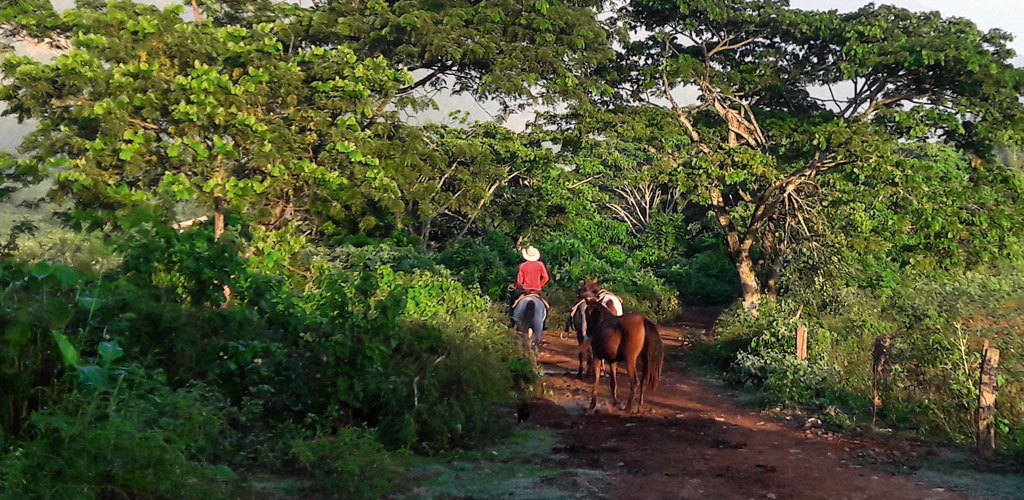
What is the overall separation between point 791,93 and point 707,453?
12943 mm

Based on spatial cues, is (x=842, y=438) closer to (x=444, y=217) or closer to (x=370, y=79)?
(x=370, y=79)

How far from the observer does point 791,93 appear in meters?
18.3

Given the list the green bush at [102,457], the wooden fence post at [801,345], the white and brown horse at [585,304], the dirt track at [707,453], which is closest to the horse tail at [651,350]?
the dirt track at [707,453]

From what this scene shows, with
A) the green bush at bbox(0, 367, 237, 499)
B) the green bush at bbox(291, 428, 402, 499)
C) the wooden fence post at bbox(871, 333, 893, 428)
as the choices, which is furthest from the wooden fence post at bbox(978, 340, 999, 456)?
the green bush at bbox(0, 367, 237, 499)

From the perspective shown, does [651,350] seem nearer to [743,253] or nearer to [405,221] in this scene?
[743,253]

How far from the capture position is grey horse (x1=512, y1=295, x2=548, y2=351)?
12.6 m

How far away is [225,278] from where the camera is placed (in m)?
7.20

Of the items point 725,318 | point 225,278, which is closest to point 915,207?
point 725,318

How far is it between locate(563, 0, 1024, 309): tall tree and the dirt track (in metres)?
7.19

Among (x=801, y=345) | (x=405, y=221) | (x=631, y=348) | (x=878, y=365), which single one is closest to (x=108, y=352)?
(x=631, y=348)

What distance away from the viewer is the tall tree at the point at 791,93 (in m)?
15.0

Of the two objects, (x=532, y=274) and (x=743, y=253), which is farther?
(x=743, y=253)

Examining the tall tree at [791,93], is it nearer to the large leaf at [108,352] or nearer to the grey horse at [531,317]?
the grey horse at [531,317]

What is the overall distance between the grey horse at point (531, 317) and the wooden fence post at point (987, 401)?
6543mm
